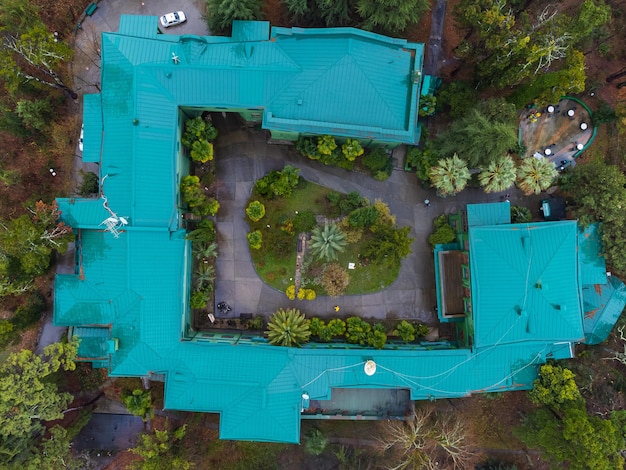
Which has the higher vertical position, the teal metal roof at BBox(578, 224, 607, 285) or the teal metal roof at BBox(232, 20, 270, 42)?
the teal metal roof at BBox(232, 20, 270, 42)

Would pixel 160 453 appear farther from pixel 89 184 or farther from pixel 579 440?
pixel 579 440

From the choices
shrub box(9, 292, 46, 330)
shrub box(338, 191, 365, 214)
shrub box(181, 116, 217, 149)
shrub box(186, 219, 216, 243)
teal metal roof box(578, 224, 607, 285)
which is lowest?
shrub box(9, 292, 46, 330)

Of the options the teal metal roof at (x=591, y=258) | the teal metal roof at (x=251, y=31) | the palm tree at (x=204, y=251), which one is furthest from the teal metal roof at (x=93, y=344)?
the teal metal roof at (x=591, y=258)

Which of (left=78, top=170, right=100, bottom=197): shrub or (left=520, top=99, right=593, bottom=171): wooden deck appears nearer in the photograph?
(left=78, top=170, right=100, bottom=197): shrub

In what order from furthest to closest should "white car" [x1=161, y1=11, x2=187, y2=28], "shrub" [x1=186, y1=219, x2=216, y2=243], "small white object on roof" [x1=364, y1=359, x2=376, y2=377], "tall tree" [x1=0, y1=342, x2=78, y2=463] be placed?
"white car" [x1=161, y1=11, x2=187, y2=28] → "shrub" [x1=186, y1=219, x2=216, y2=243] → "small white object on roof" [x1=364, y1=359, x2=376, y2=377] → "tall tree" [x1=0, y1=342, x2=78, y2=463]

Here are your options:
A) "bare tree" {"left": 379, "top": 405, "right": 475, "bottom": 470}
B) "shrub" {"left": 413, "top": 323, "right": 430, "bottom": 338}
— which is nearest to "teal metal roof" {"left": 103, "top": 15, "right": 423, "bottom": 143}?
"shrub" {"left": 413, "top": 323, "right": 430, "bottom": 338}

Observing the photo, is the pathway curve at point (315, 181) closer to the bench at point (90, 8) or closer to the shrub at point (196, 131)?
the shrub at point (196, 131)

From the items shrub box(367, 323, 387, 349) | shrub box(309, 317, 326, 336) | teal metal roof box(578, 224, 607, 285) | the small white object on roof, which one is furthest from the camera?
shrub box(309, 317, 326, 336)

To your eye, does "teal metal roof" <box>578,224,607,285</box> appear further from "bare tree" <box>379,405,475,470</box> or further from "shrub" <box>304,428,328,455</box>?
"shrub" <box>304,428,328,455</box>
